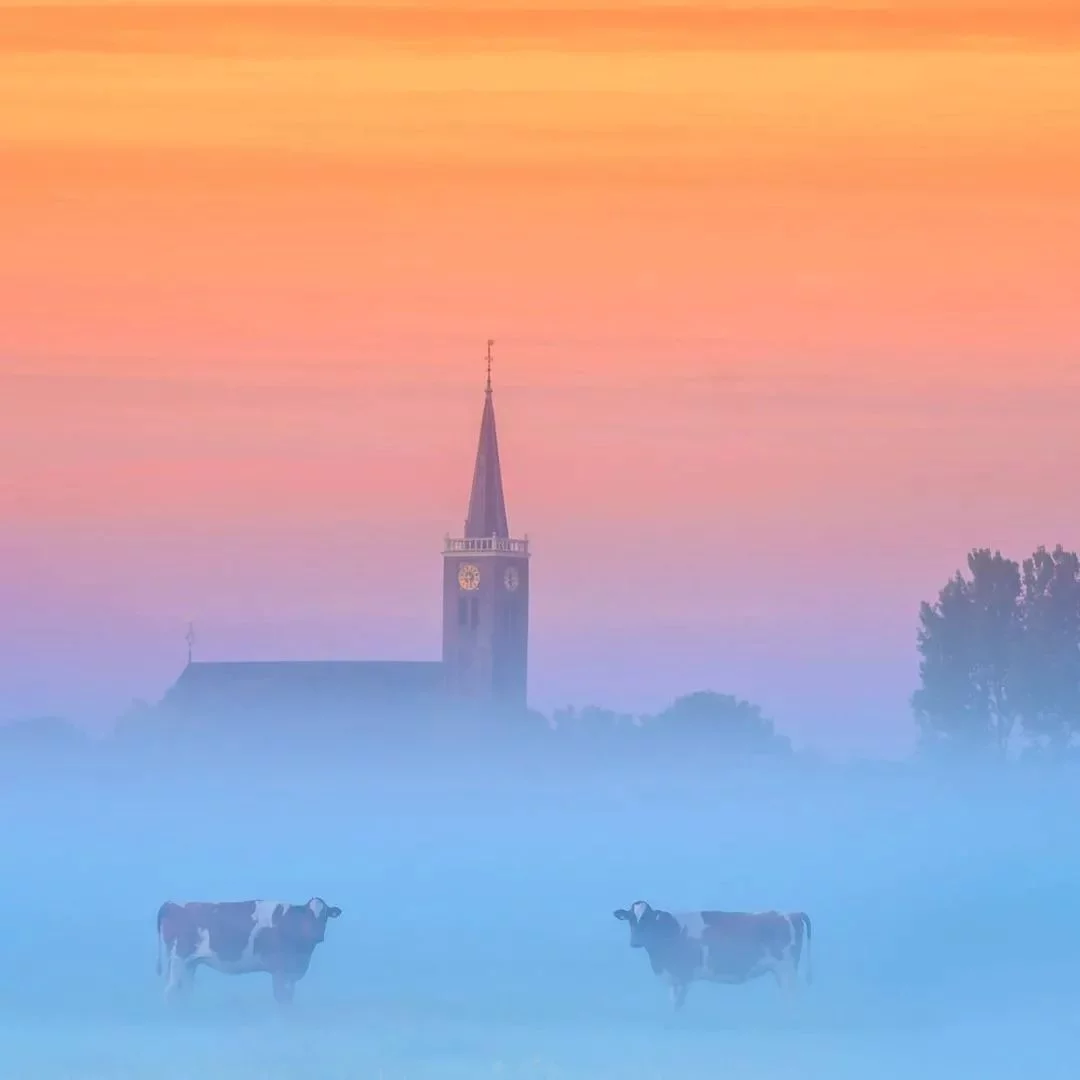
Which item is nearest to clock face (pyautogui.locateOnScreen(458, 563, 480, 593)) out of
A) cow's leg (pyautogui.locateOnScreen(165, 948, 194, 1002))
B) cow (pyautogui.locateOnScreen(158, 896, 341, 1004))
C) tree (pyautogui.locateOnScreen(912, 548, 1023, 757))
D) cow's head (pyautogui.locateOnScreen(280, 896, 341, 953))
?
tree (pyautogui.locateOnScreen(912, 548, 1023, 757))

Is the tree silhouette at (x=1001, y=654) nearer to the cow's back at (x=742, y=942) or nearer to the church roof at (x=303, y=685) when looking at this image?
the cow's back at (x=742, y=942)

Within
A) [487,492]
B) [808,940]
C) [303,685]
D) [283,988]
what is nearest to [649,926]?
[808,940]

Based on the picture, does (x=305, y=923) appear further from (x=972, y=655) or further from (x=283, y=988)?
(x=972, y=655)

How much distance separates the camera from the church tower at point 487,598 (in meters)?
114

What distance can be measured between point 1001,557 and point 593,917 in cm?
4216

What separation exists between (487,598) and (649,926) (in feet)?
286

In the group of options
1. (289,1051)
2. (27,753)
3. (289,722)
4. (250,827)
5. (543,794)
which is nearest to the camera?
(289,1051)

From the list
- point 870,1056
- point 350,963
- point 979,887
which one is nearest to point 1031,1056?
point 870,1056

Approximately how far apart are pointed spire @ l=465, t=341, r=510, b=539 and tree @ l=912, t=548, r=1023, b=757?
43.7m

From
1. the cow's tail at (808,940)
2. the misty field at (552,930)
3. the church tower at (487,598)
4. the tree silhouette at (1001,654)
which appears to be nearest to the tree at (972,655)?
the tree silhouette at (1001,654)

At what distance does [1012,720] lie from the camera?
6525 cm

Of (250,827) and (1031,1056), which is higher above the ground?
(250,827)

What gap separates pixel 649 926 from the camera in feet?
94.3

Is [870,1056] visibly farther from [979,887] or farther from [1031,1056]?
[979,887]
